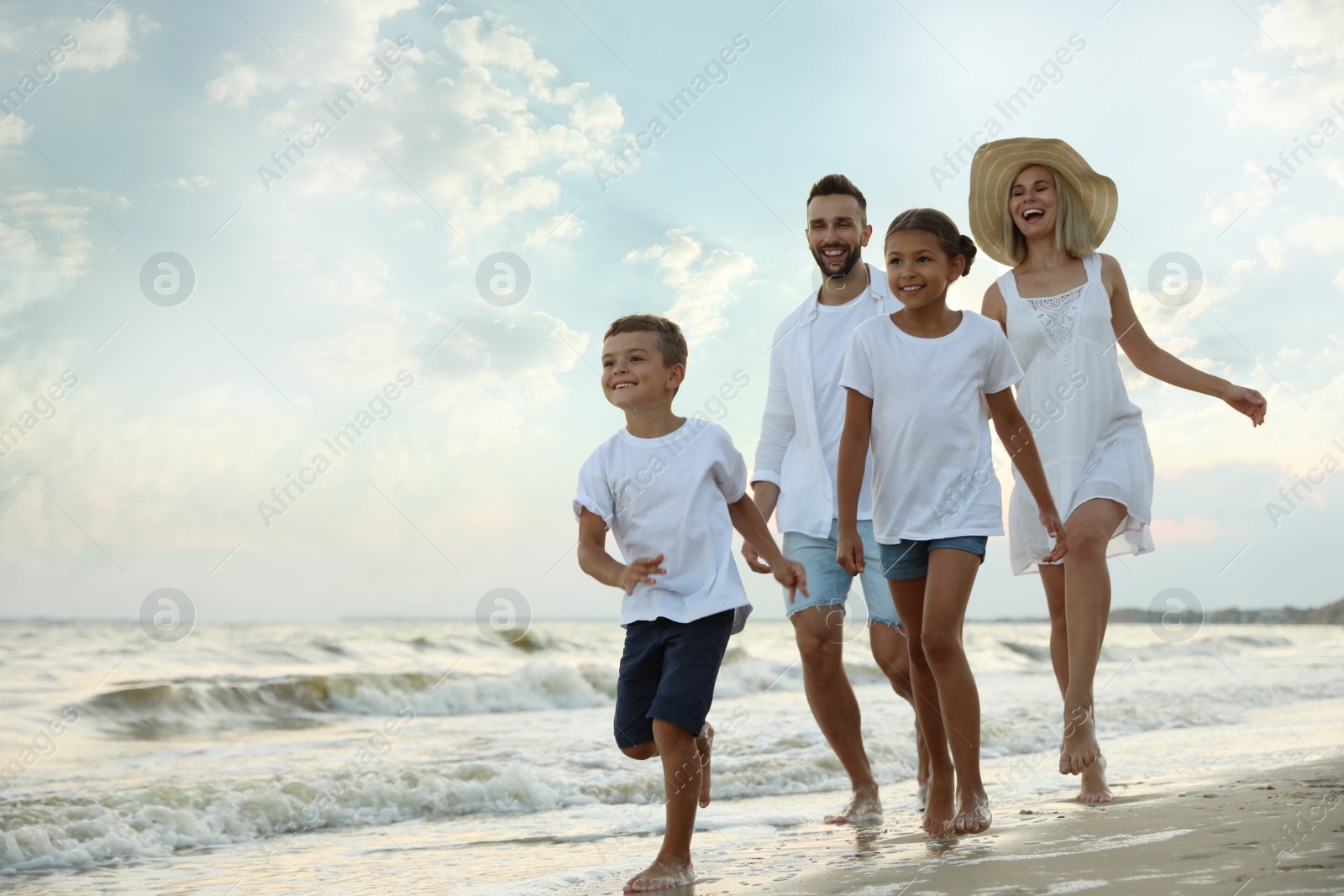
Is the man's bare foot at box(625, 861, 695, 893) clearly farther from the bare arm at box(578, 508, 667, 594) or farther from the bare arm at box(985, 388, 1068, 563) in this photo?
the bare arm at box(985, 388, 1068, 563)

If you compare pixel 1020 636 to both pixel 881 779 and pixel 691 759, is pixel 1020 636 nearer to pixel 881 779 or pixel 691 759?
pixel 881 779

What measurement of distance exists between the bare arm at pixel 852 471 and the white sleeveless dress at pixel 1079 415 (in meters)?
0.99

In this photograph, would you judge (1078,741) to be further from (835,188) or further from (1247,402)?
(835,188)

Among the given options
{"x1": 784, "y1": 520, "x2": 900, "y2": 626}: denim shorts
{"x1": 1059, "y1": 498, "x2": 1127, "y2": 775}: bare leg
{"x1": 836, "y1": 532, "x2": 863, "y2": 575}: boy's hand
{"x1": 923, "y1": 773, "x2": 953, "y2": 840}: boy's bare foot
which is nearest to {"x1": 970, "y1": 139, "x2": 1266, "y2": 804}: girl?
{"x1": 1059, "y1": 498, "x2": 1127, "y2": 775}: bare leg

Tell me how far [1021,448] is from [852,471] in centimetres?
60

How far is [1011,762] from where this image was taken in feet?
22.7

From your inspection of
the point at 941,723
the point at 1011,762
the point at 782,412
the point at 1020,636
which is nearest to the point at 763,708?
the point at 1011,762

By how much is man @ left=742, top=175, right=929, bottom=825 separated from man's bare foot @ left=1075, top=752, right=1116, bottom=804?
67cm

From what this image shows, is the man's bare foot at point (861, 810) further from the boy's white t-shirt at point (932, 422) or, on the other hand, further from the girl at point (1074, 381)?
the boy's white t-shirt at point (932, 422)

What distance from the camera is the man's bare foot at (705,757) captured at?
10.3 ft

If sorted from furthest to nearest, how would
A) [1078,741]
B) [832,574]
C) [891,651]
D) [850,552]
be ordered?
[891,651]
[832,574]
[1078,741]
[850,552]

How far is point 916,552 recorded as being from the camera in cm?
→ 341

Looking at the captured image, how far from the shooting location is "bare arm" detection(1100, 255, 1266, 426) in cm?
409

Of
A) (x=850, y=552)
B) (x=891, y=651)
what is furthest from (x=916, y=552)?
(x=891, y=651)
